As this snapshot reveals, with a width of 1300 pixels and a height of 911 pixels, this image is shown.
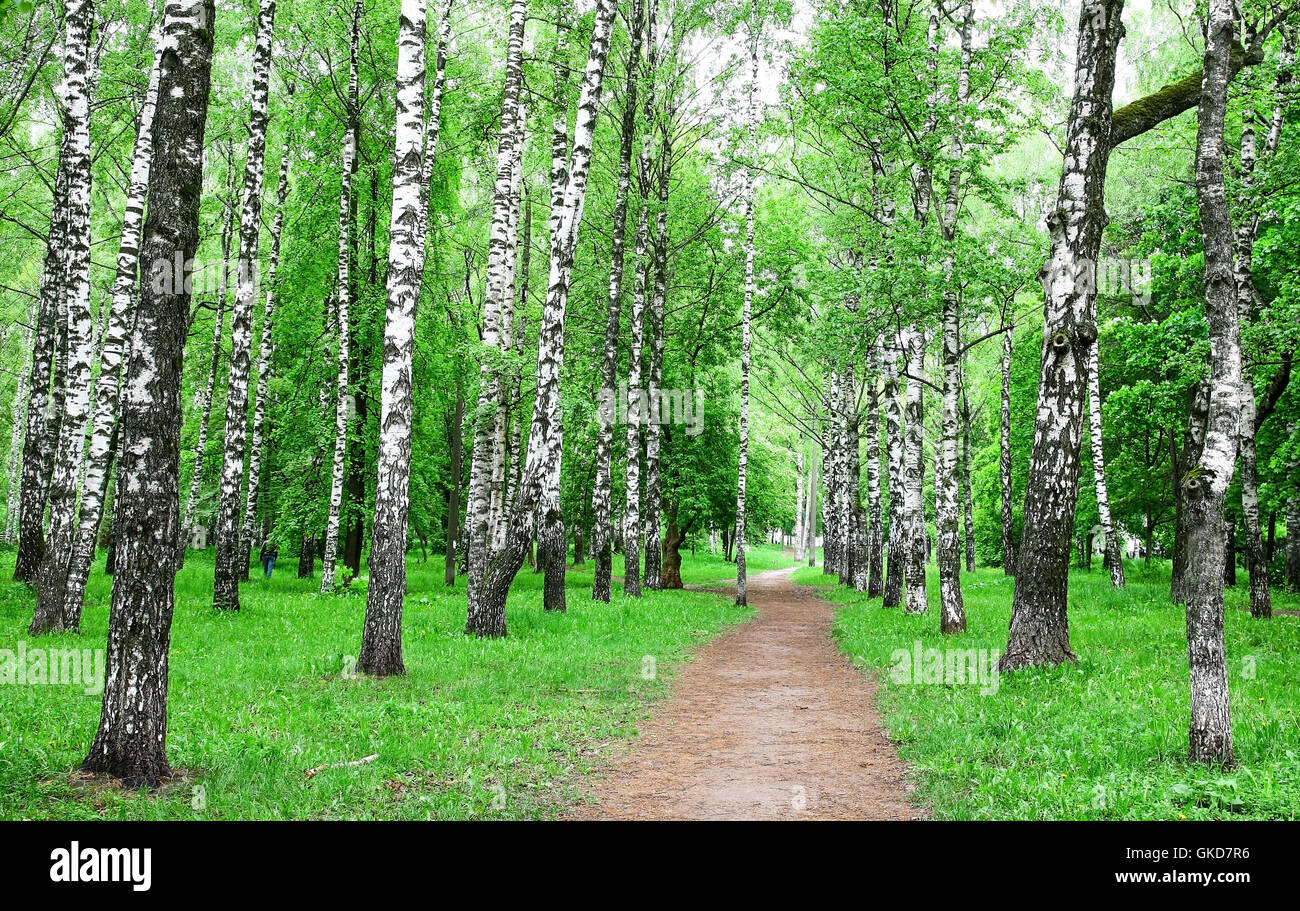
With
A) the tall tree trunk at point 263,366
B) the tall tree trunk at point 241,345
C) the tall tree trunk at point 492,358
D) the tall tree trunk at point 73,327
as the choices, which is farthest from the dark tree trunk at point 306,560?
the tall tree trunk at point 492,358

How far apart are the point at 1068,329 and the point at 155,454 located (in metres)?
10.6

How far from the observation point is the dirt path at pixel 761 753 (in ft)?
21.8

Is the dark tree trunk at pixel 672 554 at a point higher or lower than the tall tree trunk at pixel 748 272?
lower

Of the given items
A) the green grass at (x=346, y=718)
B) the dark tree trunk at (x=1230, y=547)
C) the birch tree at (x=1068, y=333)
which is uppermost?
the birch tree at (x=1068, y=333)

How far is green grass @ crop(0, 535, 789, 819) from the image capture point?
598 centimetres

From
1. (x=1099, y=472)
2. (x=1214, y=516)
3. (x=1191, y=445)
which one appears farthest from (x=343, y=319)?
(x=1099, y=472)

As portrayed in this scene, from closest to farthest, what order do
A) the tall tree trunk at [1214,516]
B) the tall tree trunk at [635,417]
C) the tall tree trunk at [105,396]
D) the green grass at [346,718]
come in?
1. the green grass at [346,718]
2. the tall tree trunk at [1214,516]
3. the tall tree trunk at [105,396]
4. the tall tree trunk at [635,417]

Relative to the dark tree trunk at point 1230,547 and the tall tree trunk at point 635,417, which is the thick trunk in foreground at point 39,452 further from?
the dark tree trunk at point 1230,547

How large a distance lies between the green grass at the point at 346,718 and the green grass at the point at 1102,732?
3358 millimetres

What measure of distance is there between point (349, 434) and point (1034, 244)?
18130 mm

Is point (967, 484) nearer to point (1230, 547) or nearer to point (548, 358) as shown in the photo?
point (1230, 547)

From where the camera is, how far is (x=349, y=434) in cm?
2292

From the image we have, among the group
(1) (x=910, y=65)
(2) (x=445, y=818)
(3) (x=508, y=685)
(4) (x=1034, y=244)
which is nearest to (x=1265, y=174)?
(4) (x=1034, y=244)

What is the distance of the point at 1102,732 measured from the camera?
7477mm
